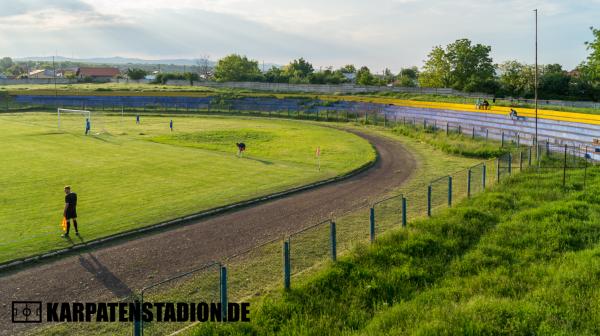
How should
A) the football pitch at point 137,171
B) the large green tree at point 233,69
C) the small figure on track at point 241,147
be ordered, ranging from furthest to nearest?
the large green tree at point 233,69, the small figure on track at point 241,147, the football pitch at point 137,171

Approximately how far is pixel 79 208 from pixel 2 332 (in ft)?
34.3

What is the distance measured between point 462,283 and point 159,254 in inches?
352

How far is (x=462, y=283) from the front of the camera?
12.3 m

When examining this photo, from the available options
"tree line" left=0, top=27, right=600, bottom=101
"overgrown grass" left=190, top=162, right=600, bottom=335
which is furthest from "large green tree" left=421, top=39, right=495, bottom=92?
"overgrown grass" left=190, top=162, right=600, bottom=335

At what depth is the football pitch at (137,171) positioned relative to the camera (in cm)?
1862

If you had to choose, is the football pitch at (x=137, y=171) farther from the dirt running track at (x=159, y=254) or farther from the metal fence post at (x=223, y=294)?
the metal fence post at (x=223, y=294)

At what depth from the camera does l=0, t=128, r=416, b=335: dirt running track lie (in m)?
12.6

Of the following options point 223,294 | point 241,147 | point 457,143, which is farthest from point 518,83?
point 223,294

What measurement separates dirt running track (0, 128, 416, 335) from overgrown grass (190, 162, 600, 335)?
416 centimetres

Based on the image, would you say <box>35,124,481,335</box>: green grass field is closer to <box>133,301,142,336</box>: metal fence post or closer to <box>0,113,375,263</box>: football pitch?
<box>133,301,142,336</box>: metal fence post

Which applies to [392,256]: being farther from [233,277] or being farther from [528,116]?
[528,116]

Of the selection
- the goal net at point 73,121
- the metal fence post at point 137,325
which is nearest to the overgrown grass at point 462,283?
the metal fence post at point 137,325

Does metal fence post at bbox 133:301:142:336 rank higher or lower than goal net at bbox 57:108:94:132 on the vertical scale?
lower

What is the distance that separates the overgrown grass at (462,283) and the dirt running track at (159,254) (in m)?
4.16
